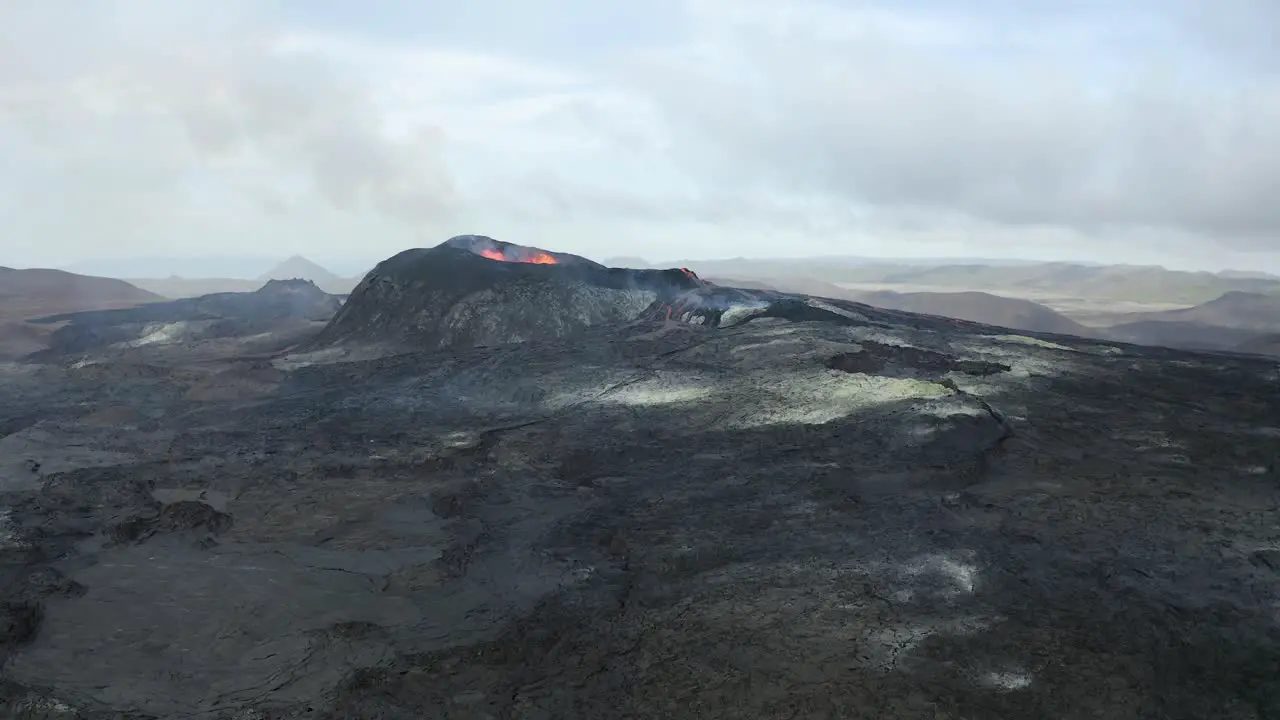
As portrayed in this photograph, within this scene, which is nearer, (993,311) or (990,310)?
(993,311)

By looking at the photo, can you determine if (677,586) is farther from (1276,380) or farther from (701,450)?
(1276,380)

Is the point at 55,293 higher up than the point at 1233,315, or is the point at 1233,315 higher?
the point at 55,293

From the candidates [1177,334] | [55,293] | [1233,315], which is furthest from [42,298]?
[1233,315]

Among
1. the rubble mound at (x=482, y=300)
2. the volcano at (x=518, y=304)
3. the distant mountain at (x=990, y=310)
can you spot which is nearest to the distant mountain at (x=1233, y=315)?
the distant mountain at (x=990, y=310)

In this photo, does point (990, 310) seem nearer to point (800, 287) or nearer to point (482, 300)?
point (482, 300)

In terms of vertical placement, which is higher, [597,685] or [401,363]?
[401,363]

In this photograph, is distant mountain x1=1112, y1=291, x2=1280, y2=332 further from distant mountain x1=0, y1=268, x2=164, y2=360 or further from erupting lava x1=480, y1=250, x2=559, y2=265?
distant mountain x1=0, y1=268, x2=164, y2=360

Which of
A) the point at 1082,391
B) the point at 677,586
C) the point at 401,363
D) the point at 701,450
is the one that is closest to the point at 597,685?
the point at 677,586

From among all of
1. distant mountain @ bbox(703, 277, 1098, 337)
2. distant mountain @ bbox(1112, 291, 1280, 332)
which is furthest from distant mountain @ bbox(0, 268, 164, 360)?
distant mountain @ bbox(1112, 291, 1280, 332)
